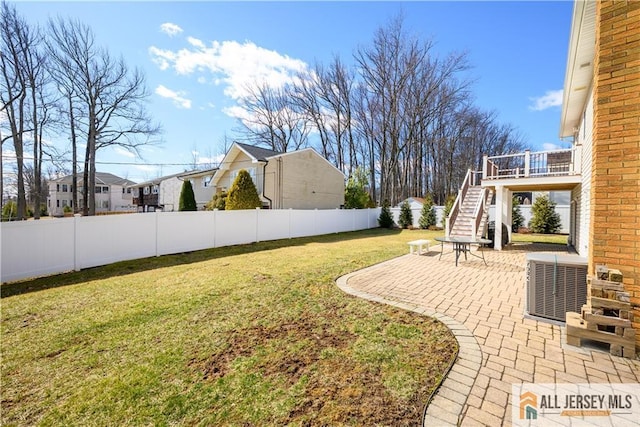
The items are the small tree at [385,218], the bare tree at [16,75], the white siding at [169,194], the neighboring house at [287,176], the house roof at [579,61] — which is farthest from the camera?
the white siding at [169,194]

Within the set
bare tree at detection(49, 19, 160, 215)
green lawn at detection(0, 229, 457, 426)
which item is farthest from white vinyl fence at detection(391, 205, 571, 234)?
bare tree at detection(49, 19, 160, 215)

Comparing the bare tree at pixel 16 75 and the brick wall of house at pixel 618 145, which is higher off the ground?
the bare tree at pixel 16 75

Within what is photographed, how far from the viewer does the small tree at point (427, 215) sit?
66.8 ft

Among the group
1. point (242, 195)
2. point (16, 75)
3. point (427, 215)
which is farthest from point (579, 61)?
point (16, 75)

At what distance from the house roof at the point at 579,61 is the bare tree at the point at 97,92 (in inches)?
973

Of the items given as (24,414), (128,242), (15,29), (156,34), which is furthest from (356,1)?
(15,29)

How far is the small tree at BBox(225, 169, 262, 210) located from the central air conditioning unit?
502 inches

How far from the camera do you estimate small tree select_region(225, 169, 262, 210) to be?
47.4 feet

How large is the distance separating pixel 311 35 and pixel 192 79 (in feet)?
23.2

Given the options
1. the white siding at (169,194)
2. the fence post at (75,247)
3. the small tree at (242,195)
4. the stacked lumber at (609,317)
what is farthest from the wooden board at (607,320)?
the white siding at (169,194)

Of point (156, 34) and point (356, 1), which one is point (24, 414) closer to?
point (156, 34)

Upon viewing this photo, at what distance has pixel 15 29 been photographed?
50.0ft

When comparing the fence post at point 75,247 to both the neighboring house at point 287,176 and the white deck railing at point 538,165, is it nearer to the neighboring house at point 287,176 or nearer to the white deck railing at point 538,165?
the neighboring house at point 287,176

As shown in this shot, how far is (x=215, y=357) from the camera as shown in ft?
10.2
